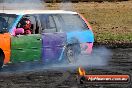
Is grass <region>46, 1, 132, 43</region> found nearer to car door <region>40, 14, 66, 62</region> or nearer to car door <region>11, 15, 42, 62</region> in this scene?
car door <region>40, 14, 66, 62</region>

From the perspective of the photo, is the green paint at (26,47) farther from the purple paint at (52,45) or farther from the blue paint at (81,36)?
the blue paint at (81,36)

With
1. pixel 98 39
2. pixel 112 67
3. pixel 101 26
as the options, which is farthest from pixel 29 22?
pixel 101 26

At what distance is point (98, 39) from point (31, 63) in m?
8.71

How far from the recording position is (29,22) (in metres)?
14.2

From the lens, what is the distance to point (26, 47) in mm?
13805

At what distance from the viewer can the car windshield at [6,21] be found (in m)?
13.7

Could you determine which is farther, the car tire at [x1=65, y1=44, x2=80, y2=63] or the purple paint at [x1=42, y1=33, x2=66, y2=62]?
the car tire at [x1=65, y1=44, x2=80, y2=63]

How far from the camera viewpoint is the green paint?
13.6 metres

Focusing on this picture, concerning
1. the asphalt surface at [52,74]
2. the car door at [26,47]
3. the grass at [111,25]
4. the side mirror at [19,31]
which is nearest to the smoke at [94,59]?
the asphalt surface at [52,74]

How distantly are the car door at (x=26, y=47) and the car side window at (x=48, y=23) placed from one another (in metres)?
0.31

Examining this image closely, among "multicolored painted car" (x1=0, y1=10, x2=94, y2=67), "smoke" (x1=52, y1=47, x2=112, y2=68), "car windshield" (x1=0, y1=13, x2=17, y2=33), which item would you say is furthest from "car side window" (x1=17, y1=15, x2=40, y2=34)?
"smoke" (x1=52, y1=47, x2=112, y2=68)

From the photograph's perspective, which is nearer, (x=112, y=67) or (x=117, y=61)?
(x=112, y=67)

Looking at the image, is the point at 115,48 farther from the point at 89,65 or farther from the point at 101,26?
the point at 101,26

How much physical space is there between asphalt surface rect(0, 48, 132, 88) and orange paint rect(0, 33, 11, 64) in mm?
418
